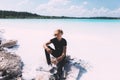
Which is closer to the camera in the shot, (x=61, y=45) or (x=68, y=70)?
(x=61, y=45)

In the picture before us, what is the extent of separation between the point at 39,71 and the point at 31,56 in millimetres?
2749

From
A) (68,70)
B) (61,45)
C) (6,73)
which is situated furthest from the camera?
(68,70)

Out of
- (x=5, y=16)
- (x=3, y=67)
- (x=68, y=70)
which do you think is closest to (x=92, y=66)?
(x=68, y=70)

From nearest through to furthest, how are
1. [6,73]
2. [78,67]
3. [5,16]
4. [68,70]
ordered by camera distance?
[6,73], [68,70], [78,67], [5,16]

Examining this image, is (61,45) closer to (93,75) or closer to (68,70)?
(68,70)

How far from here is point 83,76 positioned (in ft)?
23.3

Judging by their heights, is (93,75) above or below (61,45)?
below

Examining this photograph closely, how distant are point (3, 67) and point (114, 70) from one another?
331 cm

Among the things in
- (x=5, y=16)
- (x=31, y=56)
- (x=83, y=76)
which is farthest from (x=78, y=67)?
(x=5, y=16)

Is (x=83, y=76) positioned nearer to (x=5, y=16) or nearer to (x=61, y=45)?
(x=61, y=45)

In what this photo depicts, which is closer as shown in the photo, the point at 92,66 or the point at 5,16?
the point at 92,66

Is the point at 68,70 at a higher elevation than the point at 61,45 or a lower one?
lower

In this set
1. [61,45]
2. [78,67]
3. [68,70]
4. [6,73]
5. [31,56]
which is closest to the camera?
[6,73]

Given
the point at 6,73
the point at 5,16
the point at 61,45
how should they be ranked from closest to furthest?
the point at 6,73 → the point at 61,45 → the point at 5,16
